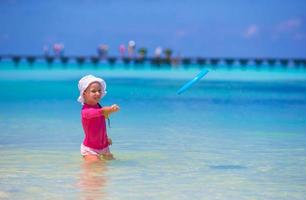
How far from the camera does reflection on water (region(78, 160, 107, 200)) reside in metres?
5.94

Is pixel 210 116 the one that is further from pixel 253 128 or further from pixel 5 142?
pixel 5 142

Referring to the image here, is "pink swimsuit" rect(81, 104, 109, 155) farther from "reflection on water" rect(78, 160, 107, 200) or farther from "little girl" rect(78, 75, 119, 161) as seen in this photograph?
"reflection on water" rect(78, 160, 107, 200)

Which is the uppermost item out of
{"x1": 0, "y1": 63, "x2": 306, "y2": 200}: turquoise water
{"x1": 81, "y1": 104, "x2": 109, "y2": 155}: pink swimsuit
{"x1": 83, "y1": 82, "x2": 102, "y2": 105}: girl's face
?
{"x1": 83, "y1": 82, "x2": 102, "y2": 105}: girl's face

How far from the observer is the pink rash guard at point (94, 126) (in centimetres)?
718

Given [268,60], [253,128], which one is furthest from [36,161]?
[268,60]

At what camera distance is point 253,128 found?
37.4 ft

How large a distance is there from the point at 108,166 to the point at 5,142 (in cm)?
235

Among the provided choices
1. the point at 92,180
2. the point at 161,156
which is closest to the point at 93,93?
the point at 92,180

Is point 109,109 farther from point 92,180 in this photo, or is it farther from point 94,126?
point 92,180

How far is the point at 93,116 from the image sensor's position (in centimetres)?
715

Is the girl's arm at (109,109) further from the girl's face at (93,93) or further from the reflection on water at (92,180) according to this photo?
the reflection on water at (92,180)

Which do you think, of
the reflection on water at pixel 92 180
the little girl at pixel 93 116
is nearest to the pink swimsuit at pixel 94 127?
the little girl at pixel 93 116

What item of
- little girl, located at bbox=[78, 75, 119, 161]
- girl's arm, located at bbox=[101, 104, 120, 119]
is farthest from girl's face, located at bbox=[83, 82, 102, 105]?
girl's arm, located at bbox=[101, 104, 120, 119]

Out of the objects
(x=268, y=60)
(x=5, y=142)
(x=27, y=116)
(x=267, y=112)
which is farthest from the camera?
(x=268, y=60)
